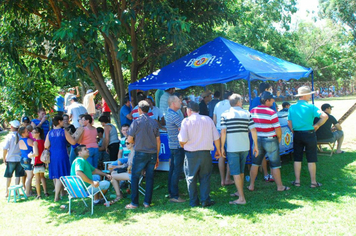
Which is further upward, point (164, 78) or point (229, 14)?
point (229, 14)

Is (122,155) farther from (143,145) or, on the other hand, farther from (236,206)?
(236,206)

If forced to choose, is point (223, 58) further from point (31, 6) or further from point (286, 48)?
point (286, 48)

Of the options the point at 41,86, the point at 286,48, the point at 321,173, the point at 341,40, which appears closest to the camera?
the point at 321,173

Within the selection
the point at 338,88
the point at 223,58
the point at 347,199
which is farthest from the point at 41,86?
the point at 338,88

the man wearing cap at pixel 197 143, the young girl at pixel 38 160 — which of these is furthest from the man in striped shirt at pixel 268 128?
the young girl at pixel 38 160

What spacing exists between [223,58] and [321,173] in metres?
3.22

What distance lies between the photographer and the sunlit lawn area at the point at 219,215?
4.42m

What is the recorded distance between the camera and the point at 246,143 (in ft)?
17.4

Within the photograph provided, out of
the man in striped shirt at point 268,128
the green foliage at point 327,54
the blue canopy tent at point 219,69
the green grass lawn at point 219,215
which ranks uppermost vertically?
the green foliage at point 327,54

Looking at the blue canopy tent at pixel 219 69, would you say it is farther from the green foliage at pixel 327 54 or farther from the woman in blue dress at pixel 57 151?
the green foliage at pixel 327 54

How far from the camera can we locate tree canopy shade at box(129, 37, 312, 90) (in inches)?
274

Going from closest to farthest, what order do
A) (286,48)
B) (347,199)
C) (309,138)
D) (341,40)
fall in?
(347,199)
(309,138)
(286,48)
(341,40)

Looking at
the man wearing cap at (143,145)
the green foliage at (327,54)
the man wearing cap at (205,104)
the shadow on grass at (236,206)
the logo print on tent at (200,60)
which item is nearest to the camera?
the shadow on grass at (236,206)

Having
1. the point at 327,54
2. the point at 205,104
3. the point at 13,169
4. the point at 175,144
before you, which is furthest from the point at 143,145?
the point at 327,54
